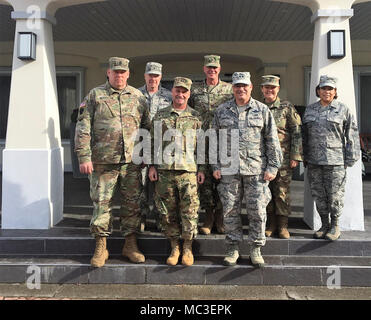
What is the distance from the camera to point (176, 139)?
337cm

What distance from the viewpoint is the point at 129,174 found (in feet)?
11.3

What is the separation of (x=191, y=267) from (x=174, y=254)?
0.20 meters

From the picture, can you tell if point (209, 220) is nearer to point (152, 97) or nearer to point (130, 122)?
point (130, 122)

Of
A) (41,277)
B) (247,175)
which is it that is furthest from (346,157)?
(41,277)

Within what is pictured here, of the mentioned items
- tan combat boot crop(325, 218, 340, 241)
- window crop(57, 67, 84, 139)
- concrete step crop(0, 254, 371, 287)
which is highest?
window crop(57, 67, 84, 139)

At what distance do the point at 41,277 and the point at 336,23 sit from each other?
4018 millimetres

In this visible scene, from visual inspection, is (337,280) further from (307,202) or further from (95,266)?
(95,266)

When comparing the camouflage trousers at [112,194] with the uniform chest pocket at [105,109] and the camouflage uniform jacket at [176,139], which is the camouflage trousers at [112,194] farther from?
the uniform chest pocket at [105,109]

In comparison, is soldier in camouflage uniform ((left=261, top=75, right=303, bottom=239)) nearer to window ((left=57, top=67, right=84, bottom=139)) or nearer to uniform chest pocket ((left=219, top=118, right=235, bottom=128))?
uniform chest pocket ((left=219, top=118, right=235, bottom=128))

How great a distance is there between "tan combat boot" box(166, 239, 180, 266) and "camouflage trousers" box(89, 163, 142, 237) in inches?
15.2

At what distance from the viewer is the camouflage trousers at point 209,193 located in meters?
3.81

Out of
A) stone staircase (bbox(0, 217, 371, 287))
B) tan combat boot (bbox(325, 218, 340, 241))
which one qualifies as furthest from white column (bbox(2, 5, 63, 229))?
tan combat boot (bbox(325, 218, 340, 241))

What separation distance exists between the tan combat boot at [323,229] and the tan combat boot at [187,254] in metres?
1.31

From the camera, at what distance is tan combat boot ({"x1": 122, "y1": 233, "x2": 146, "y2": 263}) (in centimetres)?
349
